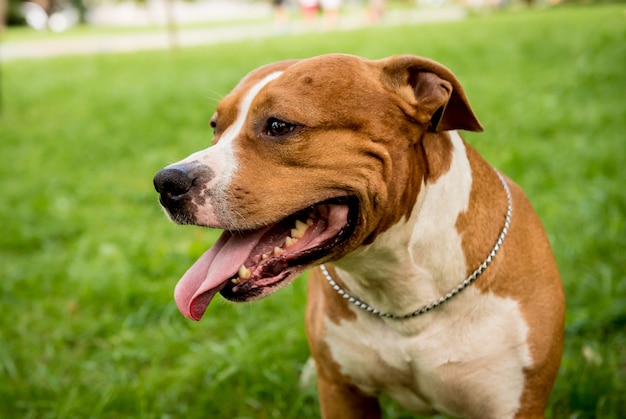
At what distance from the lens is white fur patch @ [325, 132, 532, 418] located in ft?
8.37

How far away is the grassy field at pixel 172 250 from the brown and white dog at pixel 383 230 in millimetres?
751

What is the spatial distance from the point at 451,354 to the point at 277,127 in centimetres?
99

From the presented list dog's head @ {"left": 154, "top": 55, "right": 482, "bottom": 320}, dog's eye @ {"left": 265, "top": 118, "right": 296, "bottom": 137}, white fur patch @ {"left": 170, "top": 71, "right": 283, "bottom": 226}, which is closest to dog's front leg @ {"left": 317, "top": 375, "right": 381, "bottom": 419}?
dog's head @ {"left": 154, "top": 55, "right": 482, "bottom": 320}

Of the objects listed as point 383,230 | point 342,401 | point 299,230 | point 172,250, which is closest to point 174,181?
point 299,230

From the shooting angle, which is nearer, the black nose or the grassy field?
the black nose

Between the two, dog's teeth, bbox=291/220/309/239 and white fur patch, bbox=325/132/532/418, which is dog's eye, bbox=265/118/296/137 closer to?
dog's teeth, bbox=291/220/309/239

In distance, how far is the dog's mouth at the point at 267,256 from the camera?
2.38 metres

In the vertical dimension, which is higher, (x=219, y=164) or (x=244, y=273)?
(x=219, y=164)

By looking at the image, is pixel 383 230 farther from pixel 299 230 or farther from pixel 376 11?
pixel 376 11

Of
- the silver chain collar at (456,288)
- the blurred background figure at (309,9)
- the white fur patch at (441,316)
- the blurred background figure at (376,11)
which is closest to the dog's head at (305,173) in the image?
the white fur patch at (441,316)

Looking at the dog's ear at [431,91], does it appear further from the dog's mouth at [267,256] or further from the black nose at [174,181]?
the black nose at [174,181]

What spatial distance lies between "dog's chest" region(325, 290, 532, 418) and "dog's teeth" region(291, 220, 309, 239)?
1.60 ft

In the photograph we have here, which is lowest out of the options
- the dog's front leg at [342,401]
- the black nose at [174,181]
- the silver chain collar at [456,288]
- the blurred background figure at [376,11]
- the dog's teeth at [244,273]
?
the blurred background figure at [376,11]

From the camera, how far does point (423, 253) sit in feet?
8.43
